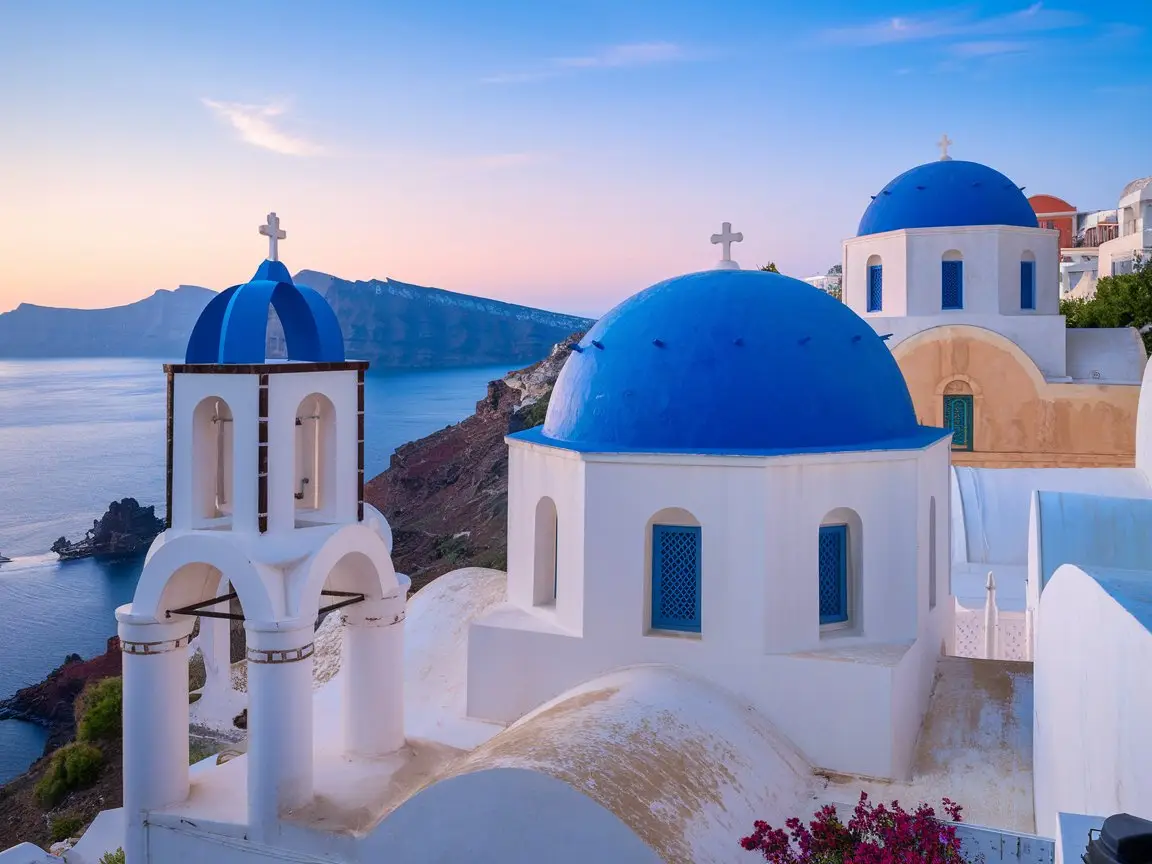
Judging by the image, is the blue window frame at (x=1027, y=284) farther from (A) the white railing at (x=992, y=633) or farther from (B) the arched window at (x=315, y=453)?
(B) the arched window at (x=315, y=453)

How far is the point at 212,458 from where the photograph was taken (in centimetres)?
750

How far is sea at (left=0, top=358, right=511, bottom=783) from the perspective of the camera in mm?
34938

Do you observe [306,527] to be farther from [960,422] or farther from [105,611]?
[105,611]

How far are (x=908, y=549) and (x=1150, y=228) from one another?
42169mm

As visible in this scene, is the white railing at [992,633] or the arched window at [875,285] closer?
the white railing at [992,633]

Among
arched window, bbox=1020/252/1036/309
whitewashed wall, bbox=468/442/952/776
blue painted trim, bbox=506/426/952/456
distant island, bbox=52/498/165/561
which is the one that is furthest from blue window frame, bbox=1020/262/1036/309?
distant island, bbox=52/498/165/561

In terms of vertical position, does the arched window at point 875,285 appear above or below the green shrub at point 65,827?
above

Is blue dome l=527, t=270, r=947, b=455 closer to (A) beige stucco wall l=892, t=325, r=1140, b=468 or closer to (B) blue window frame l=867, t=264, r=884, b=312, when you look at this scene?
(A) beige stucco wall l=892, t=325, r=1140, b=468

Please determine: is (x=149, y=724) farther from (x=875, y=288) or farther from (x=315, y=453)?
(x=875, y=288)

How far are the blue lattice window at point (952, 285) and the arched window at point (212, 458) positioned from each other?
A: 1423 centimetres

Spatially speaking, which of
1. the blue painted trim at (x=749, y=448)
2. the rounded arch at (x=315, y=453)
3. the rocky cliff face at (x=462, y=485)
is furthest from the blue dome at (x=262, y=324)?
the rocky cliff face at (x=462, y=485)

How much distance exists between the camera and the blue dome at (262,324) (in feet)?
23.2

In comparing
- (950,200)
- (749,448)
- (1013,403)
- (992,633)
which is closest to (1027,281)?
(950,200)

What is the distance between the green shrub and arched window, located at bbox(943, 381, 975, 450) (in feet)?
55.0
